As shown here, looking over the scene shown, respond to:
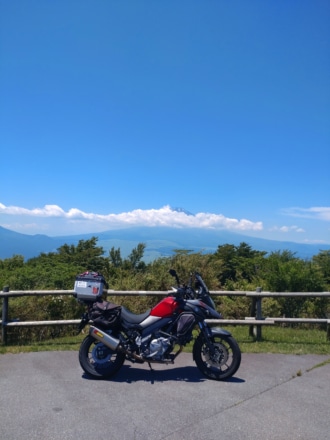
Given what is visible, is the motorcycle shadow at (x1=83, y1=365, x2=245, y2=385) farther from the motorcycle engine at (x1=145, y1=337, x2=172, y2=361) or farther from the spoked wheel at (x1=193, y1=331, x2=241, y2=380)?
the motorcycle engine at (x1=145, y1=337, x2=172, y2=361)

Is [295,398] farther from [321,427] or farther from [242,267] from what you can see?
[242,267]

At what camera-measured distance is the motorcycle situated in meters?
5.30

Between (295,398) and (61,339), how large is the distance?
4.45 meters

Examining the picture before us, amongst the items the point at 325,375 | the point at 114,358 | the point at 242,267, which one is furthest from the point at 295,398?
the point at 242,267

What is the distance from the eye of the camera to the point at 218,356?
5.34 metres

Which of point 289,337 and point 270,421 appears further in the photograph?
point 289,337

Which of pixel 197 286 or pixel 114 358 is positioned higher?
pixel 197 286

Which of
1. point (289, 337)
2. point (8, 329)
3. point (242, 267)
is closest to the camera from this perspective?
point (8, 329)

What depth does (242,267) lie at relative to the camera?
21.2m

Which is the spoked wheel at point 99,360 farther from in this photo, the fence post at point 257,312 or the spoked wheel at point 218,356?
the fence post at point 257,312

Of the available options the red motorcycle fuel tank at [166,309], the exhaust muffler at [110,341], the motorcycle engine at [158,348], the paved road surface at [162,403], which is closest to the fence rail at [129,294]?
the paved road surface at [162,403]

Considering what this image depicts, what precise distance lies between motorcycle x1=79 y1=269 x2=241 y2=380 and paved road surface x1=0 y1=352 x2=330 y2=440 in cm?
23

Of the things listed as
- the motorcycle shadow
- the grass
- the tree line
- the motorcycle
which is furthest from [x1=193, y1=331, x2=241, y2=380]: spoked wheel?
the tree line

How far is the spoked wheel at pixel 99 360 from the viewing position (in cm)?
525
